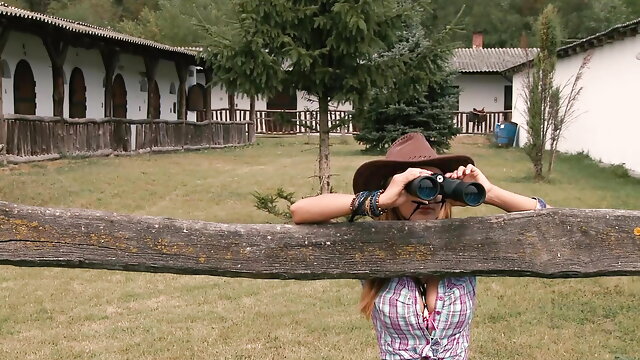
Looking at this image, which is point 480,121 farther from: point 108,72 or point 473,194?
point 473,194

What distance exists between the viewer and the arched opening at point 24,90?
1830 cm

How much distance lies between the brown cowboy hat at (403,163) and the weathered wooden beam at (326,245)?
198 mm

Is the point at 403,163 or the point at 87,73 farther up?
the point at 87,73

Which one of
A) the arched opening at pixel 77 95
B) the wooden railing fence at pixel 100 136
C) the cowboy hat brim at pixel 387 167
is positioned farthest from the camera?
the arched opening at pixel 77 95

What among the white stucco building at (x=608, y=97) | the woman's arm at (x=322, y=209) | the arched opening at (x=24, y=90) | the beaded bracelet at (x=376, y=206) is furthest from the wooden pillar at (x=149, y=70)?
the beaded bracelet at (x=376, y=206)

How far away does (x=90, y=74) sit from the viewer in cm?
2134

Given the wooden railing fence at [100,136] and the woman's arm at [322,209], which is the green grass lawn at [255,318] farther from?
the wooden railing fence at [100,136]

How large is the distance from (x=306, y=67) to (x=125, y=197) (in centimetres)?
517

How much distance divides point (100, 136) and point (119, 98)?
3.74 meters

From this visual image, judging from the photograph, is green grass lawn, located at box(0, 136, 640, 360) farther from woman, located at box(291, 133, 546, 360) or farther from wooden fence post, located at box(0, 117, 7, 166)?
wooden fence post, located at box(0, 117, 7, 166)

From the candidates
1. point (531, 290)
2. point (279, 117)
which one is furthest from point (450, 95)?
point (531, 290)

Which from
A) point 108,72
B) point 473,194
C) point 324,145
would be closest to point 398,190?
point 473,194

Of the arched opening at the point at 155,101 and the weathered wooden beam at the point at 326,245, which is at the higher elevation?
the arched opening at the point at 155,101

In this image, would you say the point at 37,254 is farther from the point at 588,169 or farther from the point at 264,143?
the point at 264,143
